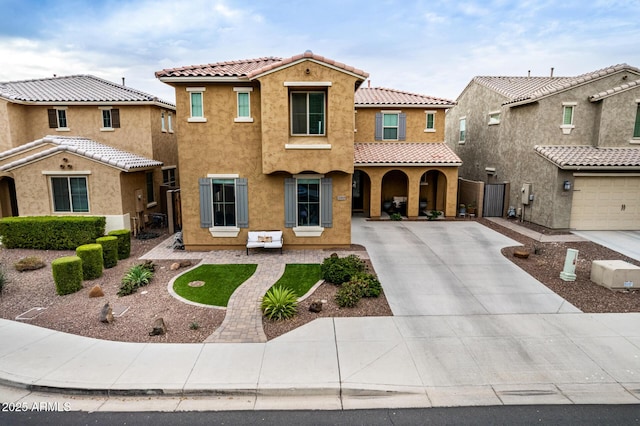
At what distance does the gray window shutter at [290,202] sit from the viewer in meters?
15.0

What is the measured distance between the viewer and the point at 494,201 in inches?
877

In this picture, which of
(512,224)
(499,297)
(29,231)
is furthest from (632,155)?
(29,231)

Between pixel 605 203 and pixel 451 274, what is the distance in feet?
35.9

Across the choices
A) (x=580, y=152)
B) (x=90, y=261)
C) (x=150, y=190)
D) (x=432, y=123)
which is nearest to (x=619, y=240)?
(x=580, y=152)

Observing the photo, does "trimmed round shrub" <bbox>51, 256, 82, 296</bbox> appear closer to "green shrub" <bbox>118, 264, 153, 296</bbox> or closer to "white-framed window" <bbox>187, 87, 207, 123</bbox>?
"green shrub" <bbox>118, 264, 153, 296</bbox>

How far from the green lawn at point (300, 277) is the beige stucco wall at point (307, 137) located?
354 cm

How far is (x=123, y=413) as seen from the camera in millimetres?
6410

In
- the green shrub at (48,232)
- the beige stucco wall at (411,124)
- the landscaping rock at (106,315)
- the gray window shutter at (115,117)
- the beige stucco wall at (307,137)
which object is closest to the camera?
the landscaping rock at (106,315)

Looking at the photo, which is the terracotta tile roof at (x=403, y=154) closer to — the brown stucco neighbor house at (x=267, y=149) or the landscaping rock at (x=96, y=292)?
the brown stucco neighbor house at (x=267, y=149)

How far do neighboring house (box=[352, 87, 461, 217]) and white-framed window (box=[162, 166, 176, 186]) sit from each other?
11.4m

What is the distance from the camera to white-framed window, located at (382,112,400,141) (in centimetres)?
2264

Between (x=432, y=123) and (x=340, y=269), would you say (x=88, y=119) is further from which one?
(x=432, y=123)

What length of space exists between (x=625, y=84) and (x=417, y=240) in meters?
12.5

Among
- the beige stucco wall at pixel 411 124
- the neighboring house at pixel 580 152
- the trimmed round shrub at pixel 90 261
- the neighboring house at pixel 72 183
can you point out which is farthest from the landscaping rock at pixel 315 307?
the beige stucco wall at pixel 411 124
